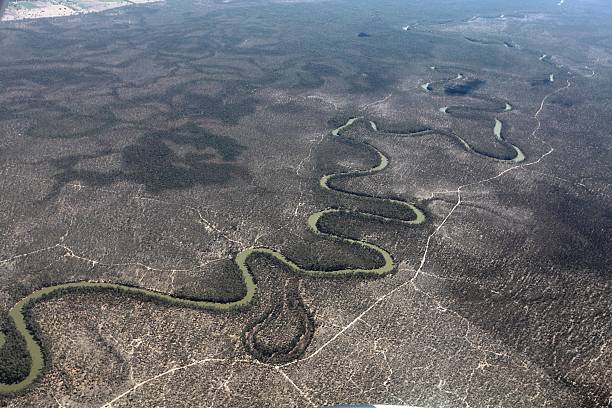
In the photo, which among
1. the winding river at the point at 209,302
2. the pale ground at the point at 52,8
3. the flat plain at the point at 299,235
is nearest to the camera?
the flat plain at the point at 299,235

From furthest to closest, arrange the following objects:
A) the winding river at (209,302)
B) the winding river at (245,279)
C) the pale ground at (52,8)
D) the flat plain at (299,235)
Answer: the pale ground at (52,8), the winding river at (245,279), the winding river at (209,302), the flat plain at (299,235)

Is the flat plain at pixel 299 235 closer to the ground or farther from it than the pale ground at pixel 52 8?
closer to the ground

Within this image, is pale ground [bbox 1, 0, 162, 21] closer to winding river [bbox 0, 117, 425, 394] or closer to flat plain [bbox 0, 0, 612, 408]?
flat plain [bbox 0, 0, 612, 408]

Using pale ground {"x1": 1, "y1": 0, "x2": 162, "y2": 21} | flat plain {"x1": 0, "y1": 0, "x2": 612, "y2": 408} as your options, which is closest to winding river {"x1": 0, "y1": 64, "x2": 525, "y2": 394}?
flat plain {"x1": 0, "y1": 0, "x2": 612, "y2": 408}

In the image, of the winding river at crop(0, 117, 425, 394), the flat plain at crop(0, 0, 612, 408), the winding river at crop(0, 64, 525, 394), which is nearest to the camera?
the flat plain at crop(0, 0, 612, 408)

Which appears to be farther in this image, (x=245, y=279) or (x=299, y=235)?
(x=299, y=235)

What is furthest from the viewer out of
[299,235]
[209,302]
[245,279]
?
[299,235]

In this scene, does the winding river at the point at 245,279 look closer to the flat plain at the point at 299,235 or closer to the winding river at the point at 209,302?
the winding river at the point at 209,302

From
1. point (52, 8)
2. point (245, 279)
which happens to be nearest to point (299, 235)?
point (245, 279)

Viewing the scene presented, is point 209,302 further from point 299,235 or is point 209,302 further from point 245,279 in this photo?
point 299,235

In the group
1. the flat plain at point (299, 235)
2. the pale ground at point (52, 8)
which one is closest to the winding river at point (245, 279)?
the flat plain at point (299, 235)

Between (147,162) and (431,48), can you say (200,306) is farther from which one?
(431,48)
